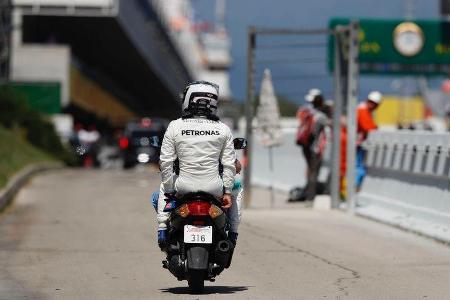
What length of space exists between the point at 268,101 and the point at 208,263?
43.0ft

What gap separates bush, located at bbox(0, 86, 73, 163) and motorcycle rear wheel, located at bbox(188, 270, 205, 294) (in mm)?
34873

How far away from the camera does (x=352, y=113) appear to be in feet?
74.6

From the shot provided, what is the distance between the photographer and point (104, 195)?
2694cm

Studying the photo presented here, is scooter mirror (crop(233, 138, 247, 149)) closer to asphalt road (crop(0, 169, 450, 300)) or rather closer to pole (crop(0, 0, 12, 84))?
asphalt road (crop(0, 169, 450, 300))

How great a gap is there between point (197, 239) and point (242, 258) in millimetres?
3589

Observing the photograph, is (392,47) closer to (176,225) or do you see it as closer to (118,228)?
(118,228)

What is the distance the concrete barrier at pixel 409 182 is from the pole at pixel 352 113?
0.73 feet

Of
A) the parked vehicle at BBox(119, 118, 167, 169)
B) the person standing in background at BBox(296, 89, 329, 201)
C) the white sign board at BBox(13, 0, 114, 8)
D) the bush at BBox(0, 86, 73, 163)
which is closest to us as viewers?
the person standing in background at BBox(296, 89, 329, 201)

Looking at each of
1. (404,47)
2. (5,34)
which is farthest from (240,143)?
(404,47)

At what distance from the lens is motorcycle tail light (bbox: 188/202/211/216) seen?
36.6 feet

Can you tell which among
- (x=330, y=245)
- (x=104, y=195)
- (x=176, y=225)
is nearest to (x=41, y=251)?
(x=330, y=245)

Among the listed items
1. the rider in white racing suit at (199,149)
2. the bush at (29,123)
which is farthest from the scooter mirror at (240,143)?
the bush at (29,123)

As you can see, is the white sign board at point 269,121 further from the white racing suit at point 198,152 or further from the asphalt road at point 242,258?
the white racing suit at point 198,152

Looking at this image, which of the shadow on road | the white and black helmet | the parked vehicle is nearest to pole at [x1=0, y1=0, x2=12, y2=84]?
the parked vehicle
